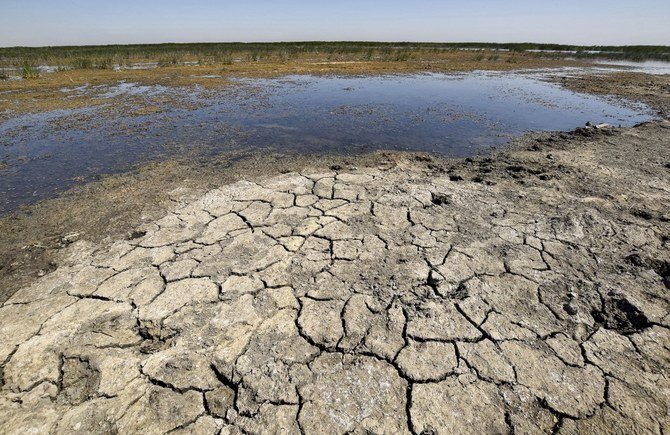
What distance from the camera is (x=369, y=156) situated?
6.59 m

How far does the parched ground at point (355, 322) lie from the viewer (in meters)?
2.06

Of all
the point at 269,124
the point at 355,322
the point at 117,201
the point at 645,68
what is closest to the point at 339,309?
the point at 355,322

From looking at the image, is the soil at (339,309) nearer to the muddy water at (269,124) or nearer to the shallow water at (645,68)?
the muddy water at (269,124)

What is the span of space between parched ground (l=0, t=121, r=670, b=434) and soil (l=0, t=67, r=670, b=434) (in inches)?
0.6

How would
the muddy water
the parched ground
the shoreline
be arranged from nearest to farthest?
the parched ground, the shoreline, the muddy water

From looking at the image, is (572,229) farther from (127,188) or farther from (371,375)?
(127,188)

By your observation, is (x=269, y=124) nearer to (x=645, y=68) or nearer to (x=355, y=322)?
(x=355, y=322)

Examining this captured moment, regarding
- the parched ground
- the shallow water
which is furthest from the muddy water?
the shallow water

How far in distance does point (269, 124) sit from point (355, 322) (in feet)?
23.8

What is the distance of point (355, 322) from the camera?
2.66 meters

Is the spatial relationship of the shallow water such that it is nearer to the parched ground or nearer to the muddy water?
the muddy water

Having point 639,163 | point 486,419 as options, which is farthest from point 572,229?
point 639,163

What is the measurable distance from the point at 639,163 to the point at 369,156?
4.81 m

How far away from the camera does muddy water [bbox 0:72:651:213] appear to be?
248 inches
